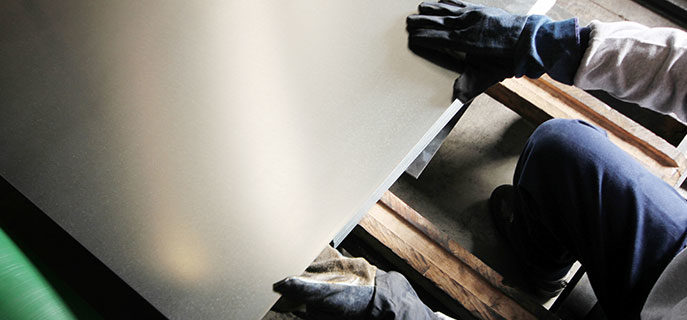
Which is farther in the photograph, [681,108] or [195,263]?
[681,108]

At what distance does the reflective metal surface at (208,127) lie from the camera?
736mm

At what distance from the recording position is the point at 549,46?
98cm

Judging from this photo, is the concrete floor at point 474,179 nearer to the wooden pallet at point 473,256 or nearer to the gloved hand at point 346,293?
the wooden pallet at point 473,256

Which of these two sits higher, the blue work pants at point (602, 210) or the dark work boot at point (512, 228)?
the blue work pants at point (602, 210)

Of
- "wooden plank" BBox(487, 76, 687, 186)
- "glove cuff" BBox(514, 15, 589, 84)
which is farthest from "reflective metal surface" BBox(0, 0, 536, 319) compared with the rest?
"wooden plank" BBox(487, 76, 687, 186)

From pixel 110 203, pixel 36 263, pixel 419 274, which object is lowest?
pixel 419 274

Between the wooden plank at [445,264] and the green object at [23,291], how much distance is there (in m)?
0.62

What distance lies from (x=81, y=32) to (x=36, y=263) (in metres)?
0.40

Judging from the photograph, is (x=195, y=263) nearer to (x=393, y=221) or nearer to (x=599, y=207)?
(x=393, y=221)

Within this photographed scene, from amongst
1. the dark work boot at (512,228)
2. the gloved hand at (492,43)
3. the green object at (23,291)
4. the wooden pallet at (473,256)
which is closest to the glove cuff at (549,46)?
the gloved hand at (492,43)

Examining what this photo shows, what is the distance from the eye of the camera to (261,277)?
73 cm

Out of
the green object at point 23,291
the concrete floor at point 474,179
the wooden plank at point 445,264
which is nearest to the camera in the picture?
the green object at point 23,291

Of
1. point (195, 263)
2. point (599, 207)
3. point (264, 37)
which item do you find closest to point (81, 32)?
point (264, 37)

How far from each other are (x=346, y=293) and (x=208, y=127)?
1.12 feet
